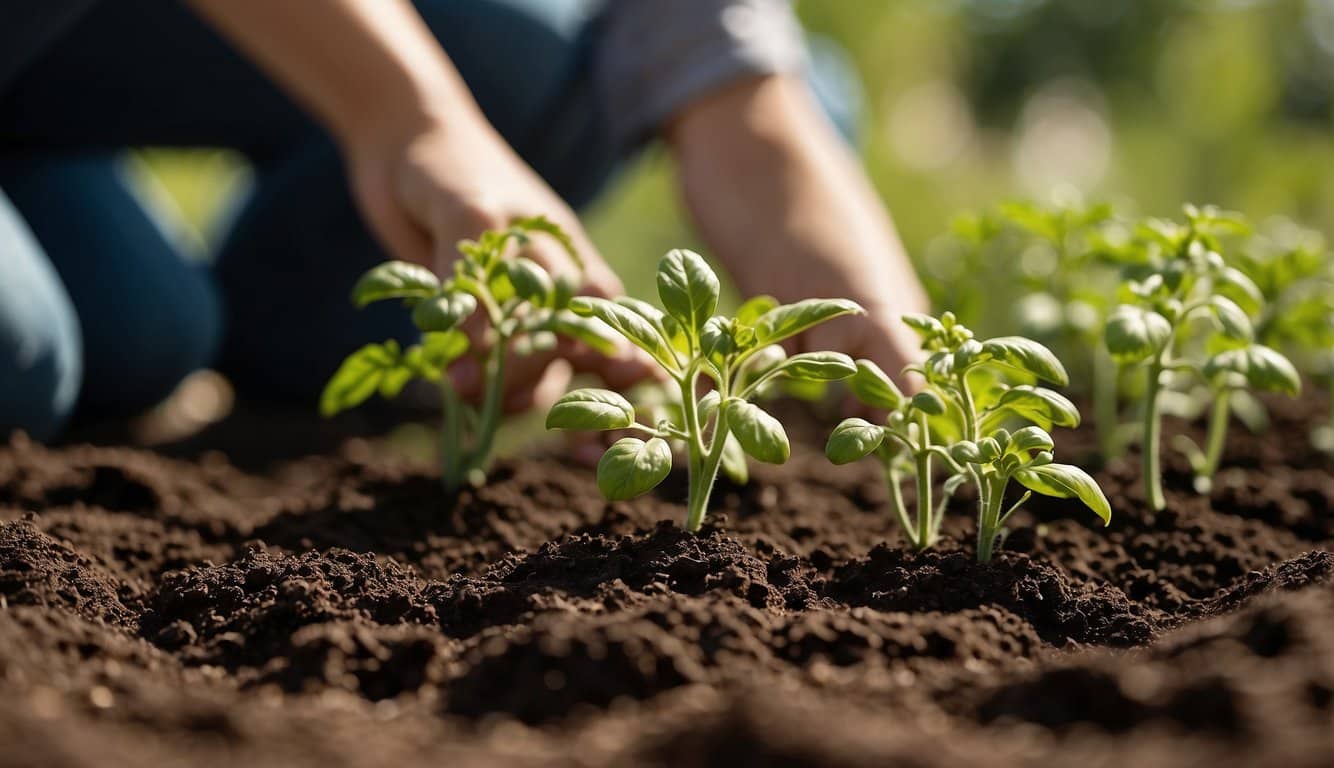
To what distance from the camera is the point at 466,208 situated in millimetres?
1713

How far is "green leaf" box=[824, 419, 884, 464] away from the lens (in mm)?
1271

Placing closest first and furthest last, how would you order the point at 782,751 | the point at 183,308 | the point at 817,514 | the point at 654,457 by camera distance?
the point at 782,751, the point at 654,457, the point at 817,514, the point at 183,308

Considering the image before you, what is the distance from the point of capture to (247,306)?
133 inches

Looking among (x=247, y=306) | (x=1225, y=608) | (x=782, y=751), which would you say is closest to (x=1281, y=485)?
(x=1225, y=608)

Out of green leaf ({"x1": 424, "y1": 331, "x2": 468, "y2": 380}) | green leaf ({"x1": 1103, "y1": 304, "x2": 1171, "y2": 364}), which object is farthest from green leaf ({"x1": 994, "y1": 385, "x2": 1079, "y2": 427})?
green leaf ({"x1": 424, "y1": 331, "x2": 468, "y2": 380})

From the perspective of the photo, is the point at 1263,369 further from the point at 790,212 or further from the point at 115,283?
the point at 115,283

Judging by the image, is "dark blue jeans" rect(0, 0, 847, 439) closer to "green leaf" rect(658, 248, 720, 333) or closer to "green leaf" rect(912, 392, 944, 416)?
"green leaf" rect(658, 248, 720, 333)

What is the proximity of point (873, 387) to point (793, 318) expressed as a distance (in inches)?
5.1

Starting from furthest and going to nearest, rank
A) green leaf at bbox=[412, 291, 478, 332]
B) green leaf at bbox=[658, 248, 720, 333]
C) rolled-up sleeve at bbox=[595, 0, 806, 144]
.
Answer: rolled-up sleeve at bbox=[595, 0, 806, 144] < green leaf at bbox=[412, 291, 478, 332] < green leaf at bbox=[658, 248, 720, 333]

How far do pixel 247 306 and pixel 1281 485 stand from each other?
8.41ft

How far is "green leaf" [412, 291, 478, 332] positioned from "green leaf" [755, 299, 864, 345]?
356mm

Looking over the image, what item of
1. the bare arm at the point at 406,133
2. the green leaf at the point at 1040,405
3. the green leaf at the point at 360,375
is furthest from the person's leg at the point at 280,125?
the green leaf at the point at 1040,405

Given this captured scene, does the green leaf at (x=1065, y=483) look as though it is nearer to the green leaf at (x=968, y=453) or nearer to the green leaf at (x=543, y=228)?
the green leaf at (x=968, y=453)

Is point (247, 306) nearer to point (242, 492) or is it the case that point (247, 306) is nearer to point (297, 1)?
point (242, 492)
